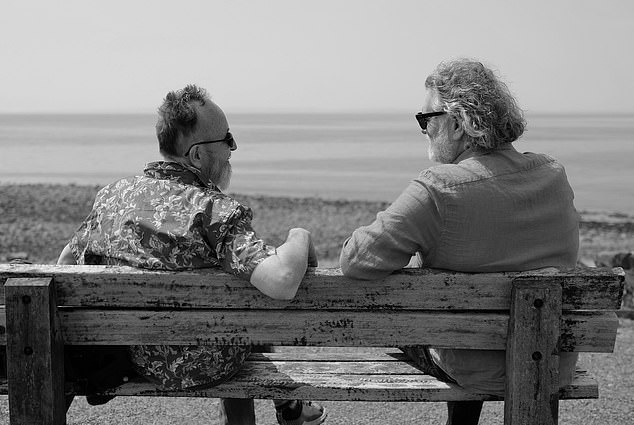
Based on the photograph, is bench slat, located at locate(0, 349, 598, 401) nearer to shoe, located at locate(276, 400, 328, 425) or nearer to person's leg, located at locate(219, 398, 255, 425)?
person's leg, located at locate(219, 398, 255, 425)

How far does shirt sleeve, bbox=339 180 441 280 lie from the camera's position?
3092 millimetres

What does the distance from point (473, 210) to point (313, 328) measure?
2.30 ft

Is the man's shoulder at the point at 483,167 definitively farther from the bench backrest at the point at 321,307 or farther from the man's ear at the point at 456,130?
the bench backrest at the point at 321,307

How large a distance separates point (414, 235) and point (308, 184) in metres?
27.9

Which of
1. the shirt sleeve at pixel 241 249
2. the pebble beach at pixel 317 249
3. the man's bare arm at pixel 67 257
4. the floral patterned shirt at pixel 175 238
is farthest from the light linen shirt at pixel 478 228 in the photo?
the pebble beach at pixel 317 249

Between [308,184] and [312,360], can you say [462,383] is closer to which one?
[312,360]

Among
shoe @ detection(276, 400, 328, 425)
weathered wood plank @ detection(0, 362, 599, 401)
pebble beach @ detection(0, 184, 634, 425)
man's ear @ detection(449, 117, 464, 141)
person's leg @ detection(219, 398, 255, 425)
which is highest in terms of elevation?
man's ear @ detection(449, 117, 464, 141)

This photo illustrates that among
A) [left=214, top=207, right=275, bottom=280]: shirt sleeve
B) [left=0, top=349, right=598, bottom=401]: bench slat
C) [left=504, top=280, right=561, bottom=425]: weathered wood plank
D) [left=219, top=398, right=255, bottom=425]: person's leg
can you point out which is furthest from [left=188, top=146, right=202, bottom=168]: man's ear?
[left=504, top=280, right=561, bottom=425]: weathered wood plank

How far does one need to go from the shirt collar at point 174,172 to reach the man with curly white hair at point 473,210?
66cm

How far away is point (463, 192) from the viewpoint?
3148 millimetres

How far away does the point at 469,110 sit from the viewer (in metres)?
3.38

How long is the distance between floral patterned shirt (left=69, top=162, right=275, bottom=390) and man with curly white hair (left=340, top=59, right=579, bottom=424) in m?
0.41

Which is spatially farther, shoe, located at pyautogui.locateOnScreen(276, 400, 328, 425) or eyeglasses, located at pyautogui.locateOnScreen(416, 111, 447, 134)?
shoe, located at pyautogui.locateOnScreen(276, 400, 328, 425)

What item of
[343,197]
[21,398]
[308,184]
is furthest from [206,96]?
[308,184]
